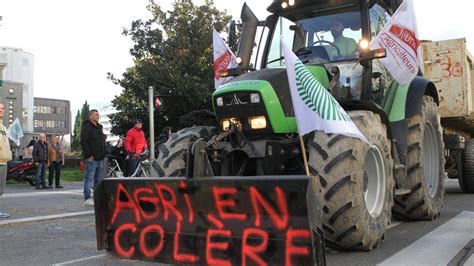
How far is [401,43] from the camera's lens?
5867mm

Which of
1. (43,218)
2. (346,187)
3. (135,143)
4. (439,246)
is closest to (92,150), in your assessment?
(43,218)

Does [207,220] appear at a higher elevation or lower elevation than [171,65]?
lower

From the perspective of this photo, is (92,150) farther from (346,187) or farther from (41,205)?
(346,187)

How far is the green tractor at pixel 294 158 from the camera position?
3.77 m

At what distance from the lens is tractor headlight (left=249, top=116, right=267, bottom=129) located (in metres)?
5.01

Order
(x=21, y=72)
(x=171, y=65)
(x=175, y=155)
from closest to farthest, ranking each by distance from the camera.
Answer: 1. (x=175, y=155)
2. (x=171, y=65)
3. (x=21, y=72)

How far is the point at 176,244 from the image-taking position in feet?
13.1

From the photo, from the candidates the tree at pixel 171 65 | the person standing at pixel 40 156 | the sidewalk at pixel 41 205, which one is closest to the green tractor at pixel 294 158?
the sidewalk at pixel 41 205

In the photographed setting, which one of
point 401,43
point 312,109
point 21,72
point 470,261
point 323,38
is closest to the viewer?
point 312,109

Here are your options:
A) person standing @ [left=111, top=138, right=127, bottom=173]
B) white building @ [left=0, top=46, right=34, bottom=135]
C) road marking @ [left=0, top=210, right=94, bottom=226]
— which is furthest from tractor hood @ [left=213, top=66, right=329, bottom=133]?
white building @ [left=0, top=46, right=34, bottom=135]

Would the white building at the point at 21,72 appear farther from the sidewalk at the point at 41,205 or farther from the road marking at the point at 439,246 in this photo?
the road marking at the point at 439,246

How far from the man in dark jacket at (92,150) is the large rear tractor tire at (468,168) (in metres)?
7.41

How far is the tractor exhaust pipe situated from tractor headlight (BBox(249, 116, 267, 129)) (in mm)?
1707

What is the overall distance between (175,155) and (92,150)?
4752 mm
